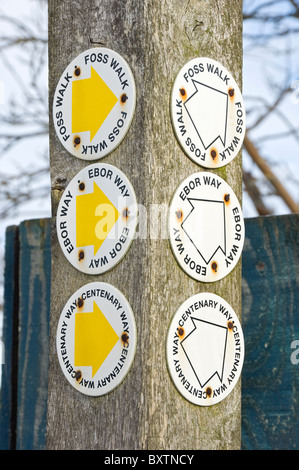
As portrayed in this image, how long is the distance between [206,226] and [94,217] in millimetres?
258

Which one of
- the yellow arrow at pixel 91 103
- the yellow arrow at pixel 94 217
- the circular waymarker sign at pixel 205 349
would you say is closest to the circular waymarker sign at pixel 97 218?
the yellow arrow at pixel 94 217

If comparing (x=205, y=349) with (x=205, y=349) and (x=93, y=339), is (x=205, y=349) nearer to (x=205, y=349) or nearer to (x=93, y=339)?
(x=205, y=349)

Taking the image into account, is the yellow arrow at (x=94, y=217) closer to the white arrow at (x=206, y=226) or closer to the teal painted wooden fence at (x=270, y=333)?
the white arrow at (x=206, y=226)

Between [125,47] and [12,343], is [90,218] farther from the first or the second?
[12,343]

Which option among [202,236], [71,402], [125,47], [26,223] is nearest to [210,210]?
[202,236]

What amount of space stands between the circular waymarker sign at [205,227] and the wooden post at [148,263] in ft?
0.07

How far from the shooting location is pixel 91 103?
1736mm

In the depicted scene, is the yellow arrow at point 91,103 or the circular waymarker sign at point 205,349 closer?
the circular waymarker sign at point 205,349

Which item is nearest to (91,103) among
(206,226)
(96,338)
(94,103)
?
(94,103)

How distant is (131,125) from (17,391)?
188cm

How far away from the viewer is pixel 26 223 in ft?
10.6

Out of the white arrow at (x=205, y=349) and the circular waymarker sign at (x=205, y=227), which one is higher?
the circular waymarker sign at (x=205, y=227)

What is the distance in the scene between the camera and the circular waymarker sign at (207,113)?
1662mm


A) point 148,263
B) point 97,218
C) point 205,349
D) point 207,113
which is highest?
point 207,113
